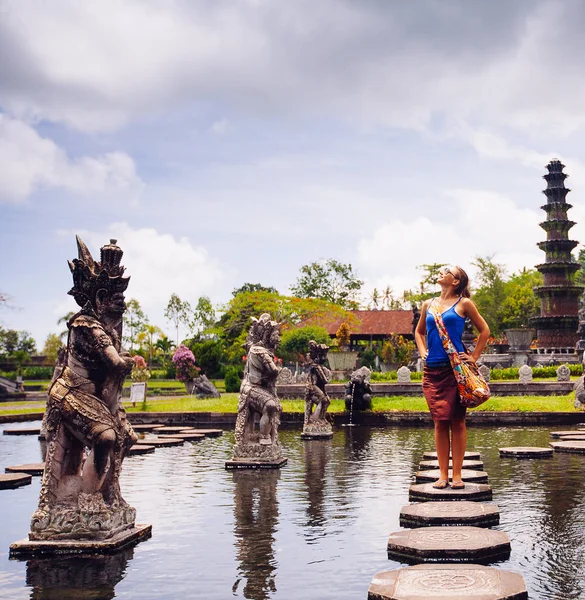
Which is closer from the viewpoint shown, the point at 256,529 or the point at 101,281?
the point at 101,281

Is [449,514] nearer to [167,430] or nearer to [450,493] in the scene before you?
[450,493]

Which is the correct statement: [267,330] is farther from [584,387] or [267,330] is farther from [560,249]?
[560,249]

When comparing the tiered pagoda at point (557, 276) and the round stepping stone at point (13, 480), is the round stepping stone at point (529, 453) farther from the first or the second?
the tiered pagoda at point (557, 276)

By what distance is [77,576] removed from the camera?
206 inches

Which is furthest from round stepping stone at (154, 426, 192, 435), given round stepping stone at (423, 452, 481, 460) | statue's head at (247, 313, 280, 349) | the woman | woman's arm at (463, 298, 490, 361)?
woman's arm at (463, 298, 490, 361)

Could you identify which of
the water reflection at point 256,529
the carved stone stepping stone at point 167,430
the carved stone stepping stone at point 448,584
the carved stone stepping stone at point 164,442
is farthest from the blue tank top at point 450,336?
the carved stone stepping stone at point 167,430

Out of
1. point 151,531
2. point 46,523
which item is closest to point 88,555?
point 46,523

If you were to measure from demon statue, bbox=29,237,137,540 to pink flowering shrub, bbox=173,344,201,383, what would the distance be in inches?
927

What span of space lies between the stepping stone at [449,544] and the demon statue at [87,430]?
230 cm

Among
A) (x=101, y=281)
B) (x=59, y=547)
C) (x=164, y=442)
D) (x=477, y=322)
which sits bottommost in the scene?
(x=164, y=442)

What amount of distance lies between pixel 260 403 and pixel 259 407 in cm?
7

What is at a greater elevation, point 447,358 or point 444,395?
point 447,358

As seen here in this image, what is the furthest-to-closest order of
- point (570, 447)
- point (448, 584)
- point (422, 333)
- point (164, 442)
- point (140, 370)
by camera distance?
point (140, 370) → point (164, 442) → point (570, 447) → point (422, 333) → point (448, 584)

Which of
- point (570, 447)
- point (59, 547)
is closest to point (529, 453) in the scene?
point (570, 447)
